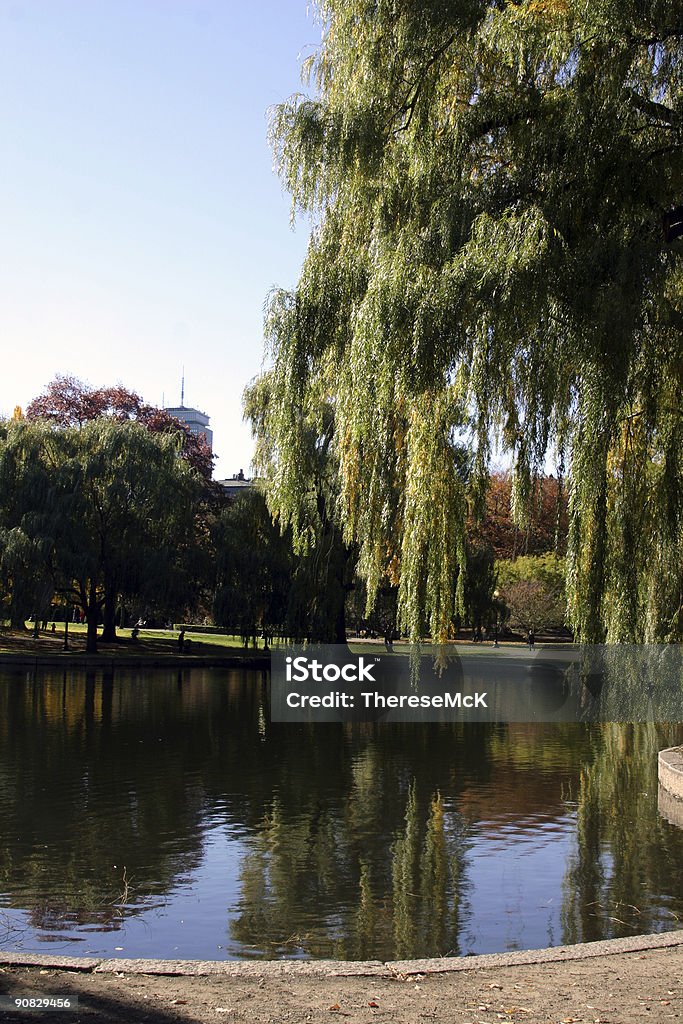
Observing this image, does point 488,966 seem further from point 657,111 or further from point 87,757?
point 87,757

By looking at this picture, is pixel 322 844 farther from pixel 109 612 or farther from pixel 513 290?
pixel 109 612

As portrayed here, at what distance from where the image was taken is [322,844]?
11.5 metres

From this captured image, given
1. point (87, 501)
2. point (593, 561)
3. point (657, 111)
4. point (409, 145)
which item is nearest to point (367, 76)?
point (409, 145)

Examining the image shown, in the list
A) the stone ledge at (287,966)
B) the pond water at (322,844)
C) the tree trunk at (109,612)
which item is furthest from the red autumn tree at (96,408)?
the stone ledge at (287,966)

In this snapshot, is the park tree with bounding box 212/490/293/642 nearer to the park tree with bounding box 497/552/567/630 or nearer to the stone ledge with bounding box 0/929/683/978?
the park tree with bounding box 497/552/567/630

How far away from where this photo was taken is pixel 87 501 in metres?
36.3

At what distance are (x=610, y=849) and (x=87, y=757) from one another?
A: 926cm

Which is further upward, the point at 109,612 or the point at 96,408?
the point at 96,408

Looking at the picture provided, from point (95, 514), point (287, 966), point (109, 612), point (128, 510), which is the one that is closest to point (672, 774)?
point (287, 966)

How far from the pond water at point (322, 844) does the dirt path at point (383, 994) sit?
195 centimetres

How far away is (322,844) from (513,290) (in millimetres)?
6023

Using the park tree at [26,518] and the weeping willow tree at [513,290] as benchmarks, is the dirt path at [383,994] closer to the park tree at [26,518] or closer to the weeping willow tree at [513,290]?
the weeping willow tree at [513,290]

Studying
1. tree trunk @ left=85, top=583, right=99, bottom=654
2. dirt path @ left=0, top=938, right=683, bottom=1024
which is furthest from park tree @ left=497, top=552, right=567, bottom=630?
dirt path @ left=0, top=938, right=683, bottom=1024

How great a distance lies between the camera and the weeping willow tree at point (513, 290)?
9.19 m
